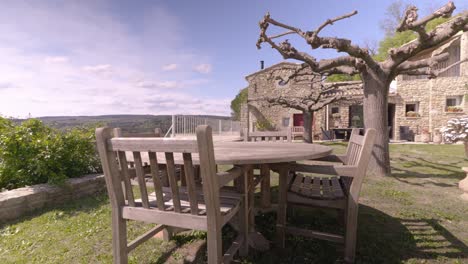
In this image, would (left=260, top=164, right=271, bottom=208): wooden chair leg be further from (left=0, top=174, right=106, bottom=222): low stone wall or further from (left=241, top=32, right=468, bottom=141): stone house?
(left=241, top=32, right=468, bottom=141): stone house

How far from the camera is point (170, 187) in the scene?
3.71 ft

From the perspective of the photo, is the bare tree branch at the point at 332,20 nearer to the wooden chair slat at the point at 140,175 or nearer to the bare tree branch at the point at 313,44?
Result: the bare tree branch at the point at 313,44

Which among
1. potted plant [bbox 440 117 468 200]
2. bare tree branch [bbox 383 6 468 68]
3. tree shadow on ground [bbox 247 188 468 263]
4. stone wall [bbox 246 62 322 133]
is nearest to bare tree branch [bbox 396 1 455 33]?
bare tree branch [bbox 383 6 468 68]

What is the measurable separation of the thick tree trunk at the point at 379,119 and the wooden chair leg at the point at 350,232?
3.22 m

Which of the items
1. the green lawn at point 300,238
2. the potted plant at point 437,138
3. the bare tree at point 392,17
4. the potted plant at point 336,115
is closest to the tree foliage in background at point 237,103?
the potted plant at point 336,115

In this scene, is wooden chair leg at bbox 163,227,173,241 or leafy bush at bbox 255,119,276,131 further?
leafy bush at bbox 255,119,276,131

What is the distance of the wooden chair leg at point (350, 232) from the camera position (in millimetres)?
1513

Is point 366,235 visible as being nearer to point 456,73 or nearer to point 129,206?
point 129,206

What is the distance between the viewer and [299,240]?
1881 millimetres

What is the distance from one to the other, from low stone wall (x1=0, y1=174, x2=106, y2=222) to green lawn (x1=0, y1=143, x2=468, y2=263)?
12 cm

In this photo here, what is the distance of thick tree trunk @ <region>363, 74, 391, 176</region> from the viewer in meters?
4.18

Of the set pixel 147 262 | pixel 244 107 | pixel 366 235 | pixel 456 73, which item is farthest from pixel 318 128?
pixel 147 262

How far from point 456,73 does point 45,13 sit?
17.7 m

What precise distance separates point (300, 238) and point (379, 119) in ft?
11.3
